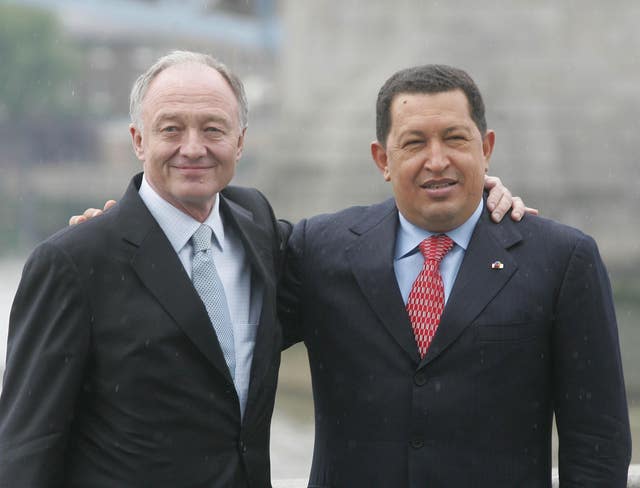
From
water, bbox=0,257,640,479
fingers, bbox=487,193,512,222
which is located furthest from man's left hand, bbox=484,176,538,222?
water, bbox=0,257,640,479

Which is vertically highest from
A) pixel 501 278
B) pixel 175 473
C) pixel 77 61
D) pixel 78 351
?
pixel 77 61

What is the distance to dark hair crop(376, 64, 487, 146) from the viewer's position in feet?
11.4

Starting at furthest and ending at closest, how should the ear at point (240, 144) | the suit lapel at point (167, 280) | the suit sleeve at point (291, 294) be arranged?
the suit sleeve at point (291, 294) < the ear at point (240, 144) < the suit lapel at point (167, 280)

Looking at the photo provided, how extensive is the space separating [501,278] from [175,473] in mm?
1052

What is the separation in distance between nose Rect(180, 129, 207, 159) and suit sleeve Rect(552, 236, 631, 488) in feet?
3.48

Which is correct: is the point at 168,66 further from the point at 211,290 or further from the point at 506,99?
the point at 506,99

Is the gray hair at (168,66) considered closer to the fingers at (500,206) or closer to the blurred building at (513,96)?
the fingers at (500,206)

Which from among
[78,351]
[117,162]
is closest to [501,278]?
[78,351]

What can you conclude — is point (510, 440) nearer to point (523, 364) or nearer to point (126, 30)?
point (523, 364)

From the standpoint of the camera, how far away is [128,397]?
321 cm

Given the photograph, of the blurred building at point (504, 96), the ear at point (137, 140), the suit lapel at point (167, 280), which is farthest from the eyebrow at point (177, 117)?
the blurred building at point (504, 96)

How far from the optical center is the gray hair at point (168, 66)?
3.42m

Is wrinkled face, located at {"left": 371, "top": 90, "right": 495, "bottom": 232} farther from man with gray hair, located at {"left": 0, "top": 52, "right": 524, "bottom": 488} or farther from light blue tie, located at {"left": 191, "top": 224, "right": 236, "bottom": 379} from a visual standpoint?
light blue tie, located at {"left": 191, "top": 224, "right": 236, "bottom": 379}

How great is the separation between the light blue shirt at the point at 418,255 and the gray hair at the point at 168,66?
1.92 ft
